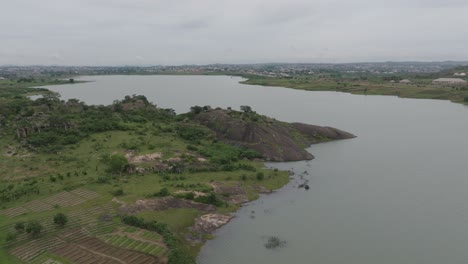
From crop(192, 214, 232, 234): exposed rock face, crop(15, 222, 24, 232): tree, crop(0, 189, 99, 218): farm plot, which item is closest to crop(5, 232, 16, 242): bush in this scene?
crop(15, 222, 24, 232): tree

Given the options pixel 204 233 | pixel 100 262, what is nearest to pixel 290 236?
pixel 204 233

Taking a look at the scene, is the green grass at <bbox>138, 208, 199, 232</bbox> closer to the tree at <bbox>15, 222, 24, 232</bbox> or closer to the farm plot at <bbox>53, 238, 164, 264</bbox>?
the farm plot at <bbox>53, 238, 164, 264</bbox>

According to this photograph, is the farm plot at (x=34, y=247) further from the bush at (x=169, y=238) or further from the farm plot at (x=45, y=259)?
the bush at (x=169, y=238)

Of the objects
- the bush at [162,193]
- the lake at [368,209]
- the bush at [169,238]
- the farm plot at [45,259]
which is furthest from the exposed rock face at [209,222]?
the farm plot at [45,259]

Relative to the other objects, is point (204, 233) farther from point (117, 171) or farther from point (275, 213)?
point (117, 171)

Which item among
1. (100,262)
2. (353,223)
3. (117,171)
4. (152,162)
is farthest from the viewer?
(152,162)
